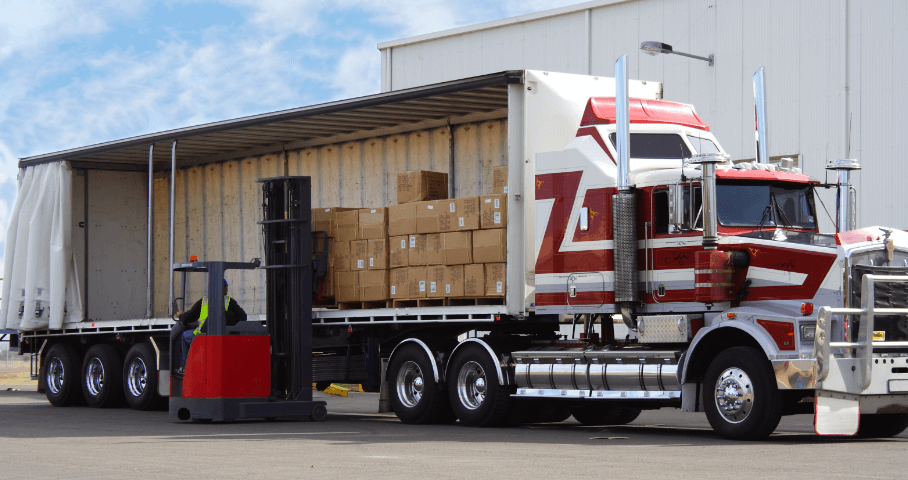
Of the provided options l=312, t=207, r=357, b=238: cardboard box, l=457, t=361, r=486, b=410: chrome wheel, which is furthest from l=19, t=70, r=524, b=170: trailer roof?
l=457, t=361, r=486, b=410: chrome wheel

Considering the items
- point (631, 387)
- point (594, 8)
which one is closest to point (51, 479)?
point (631, 387)

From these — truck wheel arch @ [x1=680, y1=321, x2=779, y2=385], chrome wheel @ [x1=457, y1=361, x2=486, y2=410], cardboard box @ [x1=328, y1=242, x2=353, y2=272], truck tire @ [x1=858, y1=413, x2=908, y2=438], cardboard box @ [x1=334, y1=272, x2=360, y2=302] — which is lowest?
truck tire @ [x1=858, y1=413, x2=908, y2=438]

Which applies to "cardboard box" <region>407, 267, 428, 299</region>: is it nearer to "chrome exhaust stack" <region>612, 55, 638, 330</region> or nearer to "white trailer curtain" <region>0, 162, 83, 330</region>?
"chrome exhaust stack" <region>612, 55, 638, 330</region>

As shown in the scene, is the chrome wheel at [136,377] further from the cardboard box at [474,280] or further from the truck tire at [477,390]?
the cardboard box at [474,280]

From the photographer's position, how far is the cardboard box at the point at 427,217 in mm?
16219

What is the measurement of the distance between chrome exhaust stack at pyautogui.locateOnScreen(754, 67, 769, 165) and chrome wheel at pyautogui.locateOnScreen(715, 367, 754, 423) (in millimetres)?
3605

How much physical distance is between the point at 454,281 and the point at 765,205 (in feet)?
13.5

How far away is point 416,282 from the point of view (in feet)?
53.8

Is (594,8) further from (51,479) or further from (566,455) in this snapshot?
(51,479)

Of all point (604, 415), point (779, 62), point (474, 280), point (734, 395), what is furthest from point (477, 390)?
point (779, 62)

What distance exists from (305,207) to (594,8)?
52.9 feet

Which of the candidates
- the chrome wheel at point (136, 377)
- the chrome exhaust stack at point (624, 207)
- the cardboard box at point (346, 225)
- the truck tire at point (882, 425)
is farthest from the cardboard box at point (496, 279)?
the chrome wheel at point (136, 377)

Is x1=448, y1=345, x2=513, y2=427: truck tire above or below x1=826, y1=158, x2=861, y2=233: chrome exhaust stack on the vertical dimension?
below

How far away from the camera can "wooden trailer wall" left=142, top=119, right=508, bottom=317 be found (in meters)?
17.4
